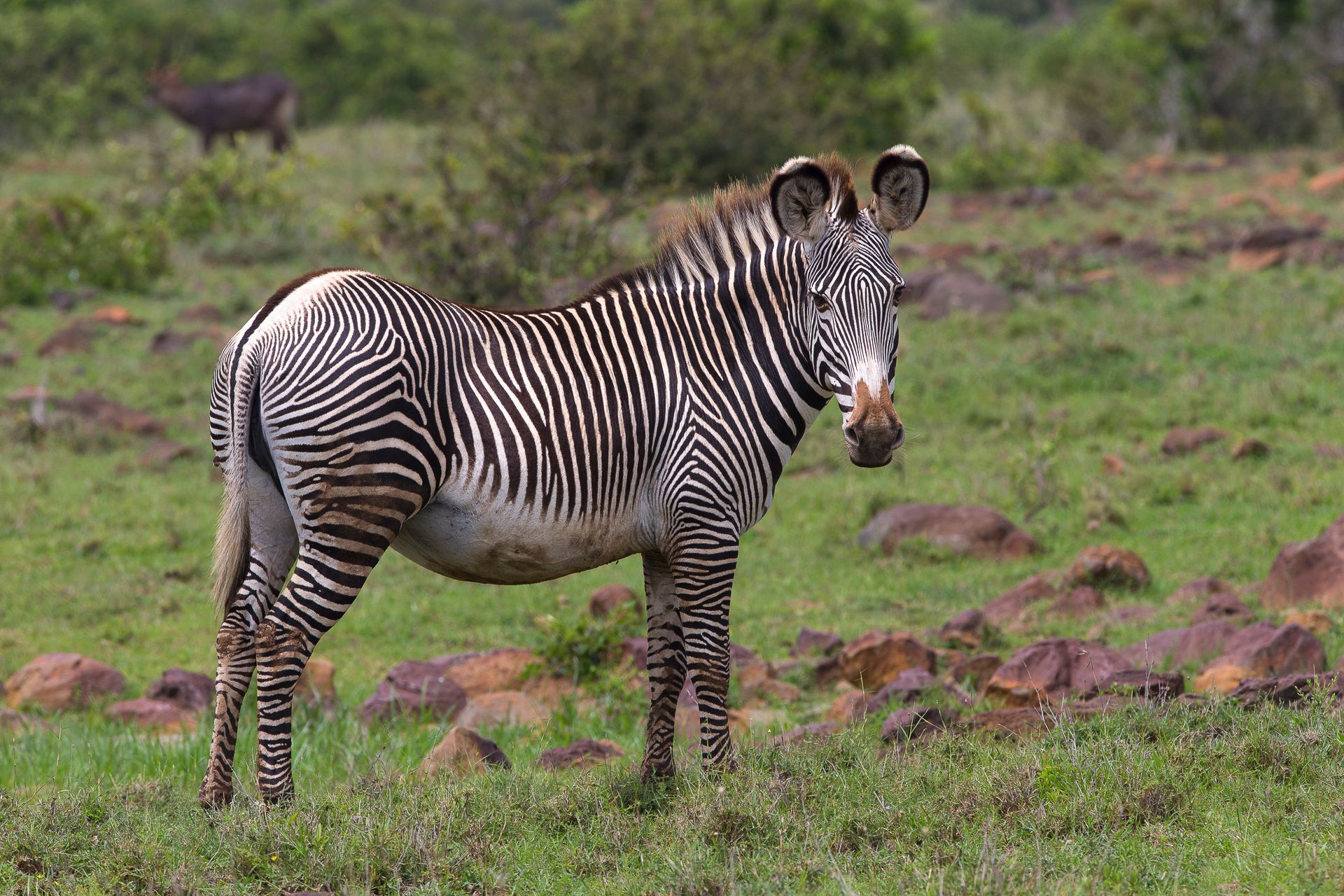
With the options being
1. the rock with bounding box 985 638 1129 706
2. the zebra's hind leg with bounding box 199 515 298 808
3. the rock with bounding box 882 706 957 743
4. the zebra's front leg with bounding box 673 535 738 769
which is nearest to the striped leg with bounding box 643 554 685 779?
the zebra's front leg with bounding box 673 535 738 769

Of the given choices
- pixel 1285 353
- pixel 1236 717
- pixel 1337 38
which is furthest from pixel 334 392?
pixel 1337 38

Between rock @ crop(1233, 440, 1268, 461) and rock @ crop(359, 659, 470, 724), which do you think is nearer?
rock @ crop(359, 659, 470, 724)

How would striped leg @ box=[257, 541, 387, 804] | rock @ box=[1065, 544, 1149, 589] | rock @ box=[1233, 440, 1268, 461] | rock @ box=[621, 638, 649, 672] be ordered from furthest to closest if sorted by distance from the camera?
1. rock @ box=[1233, 440, 1268, 461]
2. rock @ box=[1065, 544, 1149, 589]
3. rock @ box=[621, 638, 649, 672]
4. striped leg @ box=[257, 541, 387, 804]

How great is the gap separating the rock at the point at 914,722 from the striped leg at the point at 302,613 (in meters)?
2.36

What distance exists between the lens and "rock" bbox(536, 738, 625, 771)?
20.2 feet

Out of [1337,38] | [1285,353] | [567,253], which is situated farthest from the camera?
[1337,38]

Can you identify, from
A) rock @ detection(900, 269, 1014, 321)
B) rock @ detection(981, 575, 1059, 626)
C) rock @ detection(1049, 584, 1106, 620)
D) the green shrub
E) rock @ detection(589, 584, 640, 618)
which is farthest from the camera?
the green shrub

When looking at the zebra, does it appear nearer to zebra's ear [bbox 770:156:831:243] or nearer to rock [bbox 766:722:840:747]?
zebra's ear [bbox 770:156:831:243]

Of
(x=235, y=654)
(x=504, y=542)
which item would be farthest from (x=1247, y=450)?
(x=235, y=654)

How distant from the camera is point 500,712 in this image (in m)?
7.29

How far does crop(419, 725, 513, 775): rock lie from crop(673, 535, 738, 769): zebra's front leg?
3.14 feet

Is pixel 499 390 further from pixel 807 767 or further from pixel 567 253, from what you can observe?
pixel 567 253

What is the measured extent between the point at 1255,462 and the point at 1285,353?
2.46 metres

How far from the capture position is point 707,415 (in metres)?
5.45
